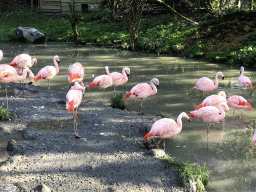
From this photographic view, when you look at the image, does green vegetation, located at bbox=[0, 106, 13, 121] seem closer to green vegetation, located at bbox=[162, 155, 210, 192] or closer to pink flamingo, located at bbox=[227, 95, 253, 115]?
green vegetation, located at bbox=[162, 155, 210, 192]

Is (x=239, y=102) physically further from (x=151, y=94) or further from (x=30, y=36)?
(x=30, y=36)

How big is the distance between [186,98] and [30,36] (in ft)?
41.1

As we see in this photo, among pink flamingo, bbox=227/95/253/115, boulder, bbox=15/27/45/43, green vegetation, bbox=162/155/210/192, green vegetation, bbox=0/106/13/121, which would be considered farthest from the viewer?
boulder, bbox=15/27/45/43

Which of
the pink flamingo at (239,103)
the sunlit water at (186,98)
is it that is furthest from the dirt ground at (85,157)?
the pink flamingo at (239,103)

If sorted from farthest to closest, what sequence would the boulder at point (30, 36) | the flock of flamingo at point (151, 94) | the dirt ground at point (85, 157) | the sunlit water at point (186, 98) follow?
the boulder at point (30, 36), the flock of flamingo at point (151, 94), the sunlit water at point (186, 98), the dirt ground at point (85, 157)

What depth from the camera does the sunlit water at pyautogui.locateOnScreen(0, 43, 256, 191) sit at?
15.7 feet

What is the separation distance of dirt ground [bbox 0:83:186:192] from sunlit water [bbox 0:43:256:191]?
72 cm

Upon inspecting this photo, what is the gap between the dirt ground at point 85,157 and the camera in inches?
158

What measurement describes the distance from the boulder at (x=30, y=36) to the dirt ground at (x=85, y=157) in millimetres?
11917

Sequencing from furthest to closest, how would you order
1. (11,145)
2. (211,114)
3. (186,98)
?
(186,98)
(211,114)
(11,145)

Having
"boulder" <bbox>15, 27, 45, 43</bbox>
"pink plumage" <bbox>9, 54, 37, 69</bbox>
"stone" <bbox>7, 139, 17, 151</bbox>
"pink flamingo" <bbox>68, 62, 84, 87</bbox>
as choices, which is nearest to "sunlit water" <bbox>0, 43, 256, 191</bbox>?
"pink flamingo" <bbox>68, 62, 84, 87</bbox>

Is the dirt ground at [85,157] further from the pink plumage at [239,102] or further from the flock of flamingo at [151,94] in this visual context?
the pink plumage at [239,102]

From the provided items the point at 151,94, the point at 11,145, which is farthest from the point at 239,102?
the point at 11,145

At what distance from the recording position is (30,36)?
57.7 feet
